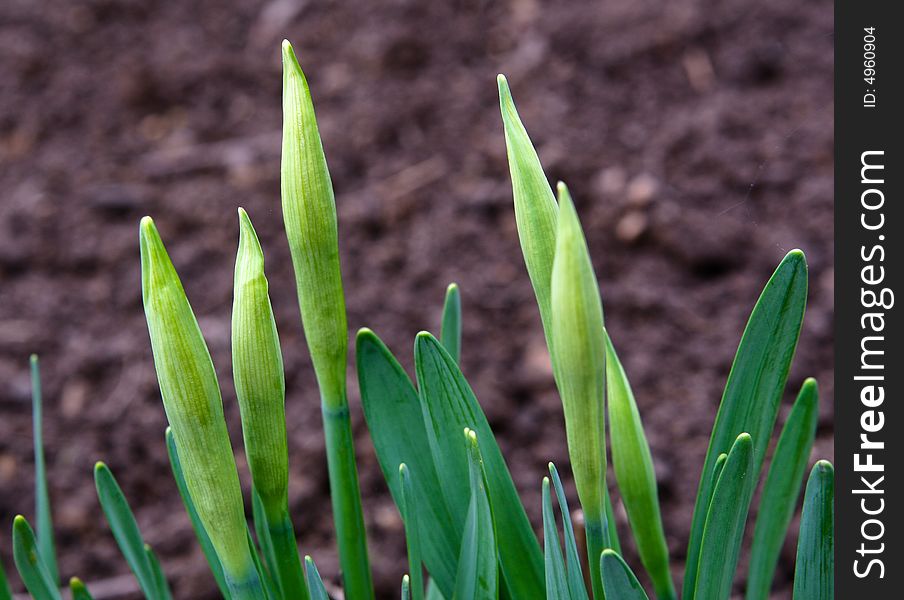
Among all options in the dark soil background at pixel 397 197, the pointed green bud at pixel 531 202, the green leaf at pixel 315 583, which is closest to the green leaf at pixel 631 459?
the pointed green bud at pixel 531 202

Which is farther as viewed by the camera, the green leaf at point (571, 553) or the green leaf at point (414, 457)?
the green leaf at point (414, 457)

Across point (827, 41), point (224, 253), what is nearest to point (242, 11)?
point (224, 253)

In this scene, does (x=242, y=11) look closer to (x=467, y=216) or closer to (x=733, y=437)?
(x=467, y=216)

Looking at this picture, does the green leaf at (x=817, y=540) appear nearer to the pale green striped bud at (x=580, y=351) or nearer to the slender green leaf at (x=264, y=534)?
the pale green striped bud at (x=580, y=351)

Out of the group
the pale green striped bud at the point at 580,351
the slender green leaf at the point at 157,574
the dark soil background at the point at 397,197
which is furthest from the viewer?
the dark soil background at the point at 397,197
